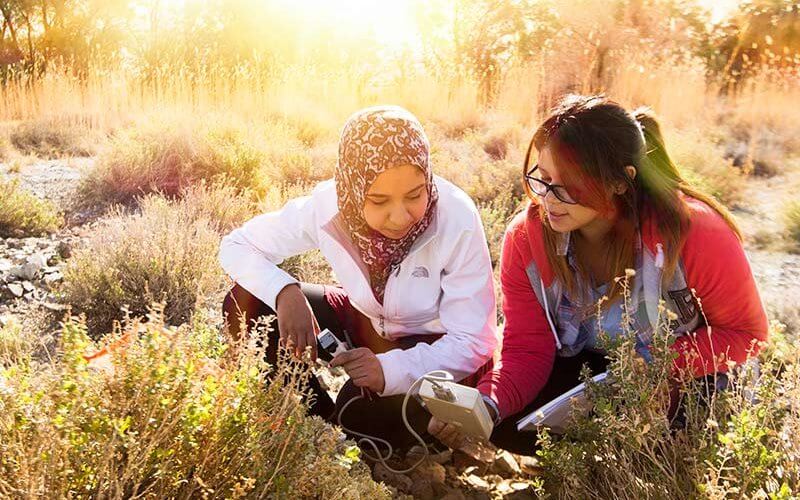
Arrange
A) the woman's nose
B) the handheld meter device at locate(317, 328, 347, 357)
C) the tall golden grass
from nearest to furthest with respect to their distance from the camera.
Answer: the woman's nose → the handheld meter device at locate(317, 328, 347, 357) → the tall golden grass

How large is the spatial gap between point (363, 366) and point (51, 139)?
6.84 meters

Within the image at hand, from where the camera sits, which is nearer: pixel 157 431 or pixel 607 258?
pixel 157 431

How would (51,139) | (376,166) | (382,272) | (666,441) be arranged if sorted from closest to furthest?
(666,441)
(376,166)
(382,272)
(51,139)

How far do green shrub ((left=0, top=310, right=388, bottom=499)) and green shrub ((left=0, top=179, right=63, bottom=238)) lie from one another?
3739 mm

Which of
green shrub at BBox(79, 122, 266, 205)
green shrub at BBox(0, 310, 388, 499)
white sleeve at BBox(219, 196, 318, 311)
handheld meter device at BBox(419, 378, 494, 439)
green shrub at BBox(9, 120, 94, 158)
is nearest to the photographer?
green shrub at BBox(0, 310, 388, 499)

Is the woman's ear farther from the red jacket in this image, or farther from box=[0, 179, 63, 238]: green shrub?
box=[0, 179, 63, 238]: green shrub

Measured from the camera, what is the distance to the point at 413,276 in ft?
9.15

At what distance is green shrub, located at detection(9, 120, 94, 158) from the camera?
25.8 feet

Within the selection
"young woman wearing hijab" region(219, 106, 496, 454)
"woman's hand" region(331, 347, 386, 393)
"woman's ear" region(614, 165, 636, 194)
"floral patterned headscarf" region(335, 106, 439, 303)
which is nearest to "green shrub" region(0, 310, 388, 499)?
"woman's hand" region(331, 347, 386, 393)

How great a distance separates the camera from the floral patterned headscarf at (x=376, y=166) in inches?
103

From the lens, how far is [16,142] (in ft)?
26.4

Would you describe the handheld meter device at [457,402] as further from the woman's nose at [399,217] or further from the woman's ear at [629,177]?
the woman's ear at [629,177]

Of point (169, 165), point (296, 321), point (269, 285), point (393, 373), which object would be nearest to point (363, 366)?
point (393, 373)

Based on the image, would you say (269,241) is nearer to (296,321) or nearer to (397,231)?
(296,321)
